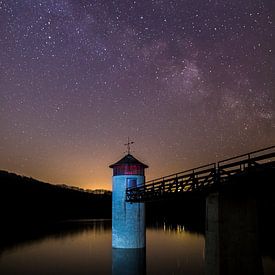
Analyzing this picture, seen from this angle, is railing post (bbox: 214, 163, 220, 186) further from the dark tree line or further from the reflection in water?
the dark tree line

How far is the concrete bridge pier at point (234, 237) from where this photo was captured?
14.7 meters

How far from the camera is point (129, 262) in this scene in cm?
2903

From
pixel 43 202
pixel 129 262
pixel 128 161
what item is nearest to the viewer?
pixel 129 262

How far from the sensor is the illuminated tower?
108 ft

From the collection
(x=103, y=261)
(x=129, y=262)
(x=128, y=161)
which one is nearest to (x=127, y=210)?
(x=128, y=161)

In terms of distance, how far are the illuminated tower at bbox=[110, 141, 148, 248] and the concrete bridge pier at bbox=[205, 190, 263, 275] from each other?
18197mm

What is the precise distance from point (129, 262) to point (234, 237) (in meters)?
16.0

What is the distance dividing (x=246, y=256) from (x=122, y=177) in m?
20.4

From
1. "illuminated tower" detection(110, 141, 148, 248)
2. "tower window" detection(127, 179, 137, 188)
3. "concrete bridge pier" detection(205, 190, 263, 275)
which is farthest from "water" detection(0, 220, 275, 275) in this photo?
"concrete bridge pier" detection(205, 190, 263, 275)

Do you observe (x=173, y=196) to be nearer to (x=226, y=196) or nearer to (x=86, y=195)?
(x=226, y=196)

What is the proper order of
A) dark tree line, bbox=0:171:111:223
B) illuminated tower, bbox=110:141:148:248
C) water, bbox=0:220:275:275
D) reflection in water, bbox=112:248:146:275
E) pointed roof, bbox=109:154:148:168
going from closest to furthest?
reflection in water, bbox=112:248:146:275, water, bbox=0:220:275:275, illuminated tower, bbox=110:141:148:248, pointed roof, bbox=109:154:148:168, dark tree line, bbox=0:171:111:223

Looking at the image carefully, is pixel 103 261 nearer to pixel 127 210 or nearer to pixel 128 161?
pixel 127 210

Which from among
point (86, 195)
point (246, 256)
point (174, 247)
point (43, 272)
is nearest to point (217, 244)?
point (246, 256)

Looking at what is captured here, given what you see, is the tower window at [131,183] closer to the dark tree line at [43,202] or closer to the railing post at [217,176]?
the railing post at [217,176]
